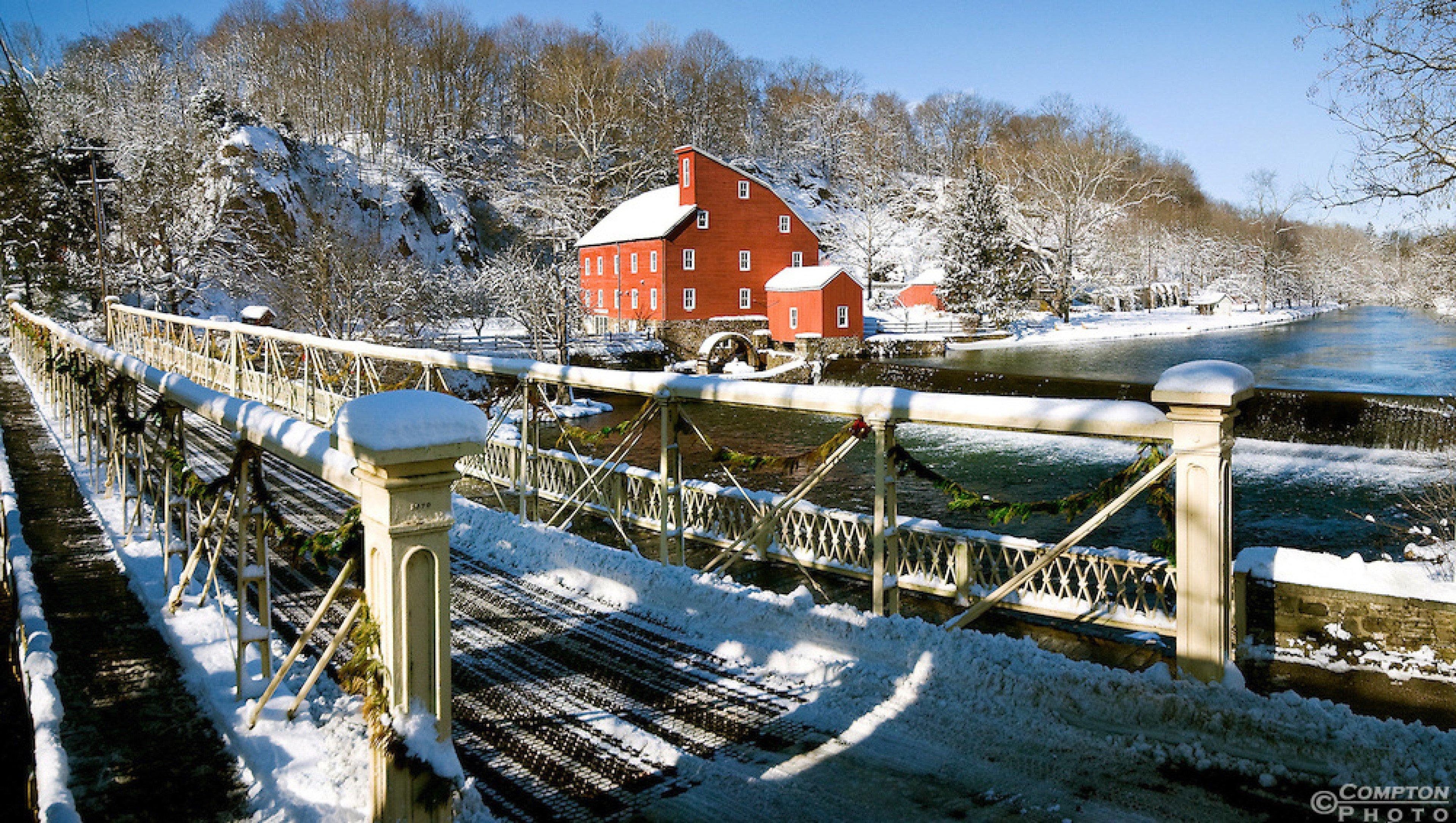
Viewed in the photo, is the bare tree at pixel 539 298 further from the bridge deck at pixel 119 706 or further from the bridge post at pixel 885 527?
the bridge post at pixel 885 527

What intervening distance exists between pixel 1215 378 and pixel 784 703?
2.57m

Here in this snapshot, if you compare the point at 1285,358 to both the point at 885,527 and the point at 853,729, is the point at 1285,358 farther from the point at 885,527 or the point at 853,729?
the point at 853,729

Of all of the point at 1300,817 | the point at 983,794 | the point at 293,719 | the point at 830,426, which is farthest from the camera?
the point at 830,426

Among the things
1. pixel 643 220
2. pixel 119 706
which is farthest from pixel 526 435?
pixel 643 220

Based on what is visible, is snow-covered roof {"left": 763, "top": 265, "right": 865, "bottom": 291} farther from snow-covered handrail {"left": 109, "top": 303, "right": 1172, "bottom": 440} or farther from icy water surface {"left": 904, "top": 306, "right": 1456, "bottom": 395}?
snow-covered handrail {"left": 109, "top": 303, "right": 1172, "bottom": 440}

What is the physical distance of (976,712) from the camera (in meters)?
4.41

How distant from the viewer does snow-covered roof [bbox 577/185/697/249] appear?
148ft

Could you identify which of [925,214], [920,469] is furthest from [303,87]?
[920,469]

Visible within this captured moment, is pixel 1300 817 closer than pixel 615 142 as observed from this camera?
Yes

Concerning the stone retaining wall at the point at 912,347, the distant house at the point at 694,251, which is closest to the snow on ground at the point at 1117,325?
the stone retaining wall at the point at 912,347

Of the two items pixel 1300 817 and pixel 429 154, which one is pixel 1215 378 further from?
pixel 429 154

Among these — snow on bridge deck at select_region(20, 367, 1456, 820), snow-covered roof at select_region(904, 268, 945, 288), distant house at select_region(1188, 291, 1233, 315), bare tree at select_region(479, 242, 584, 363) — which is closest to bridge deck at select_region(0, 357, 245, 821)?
snow on bridge deck at select_region(20, 367, 1456, 820)

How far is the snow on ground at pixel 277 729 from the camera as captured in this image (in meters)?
3.38

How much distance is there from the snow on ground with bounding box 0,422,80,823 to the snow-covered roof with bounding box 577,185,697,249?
3933cm
